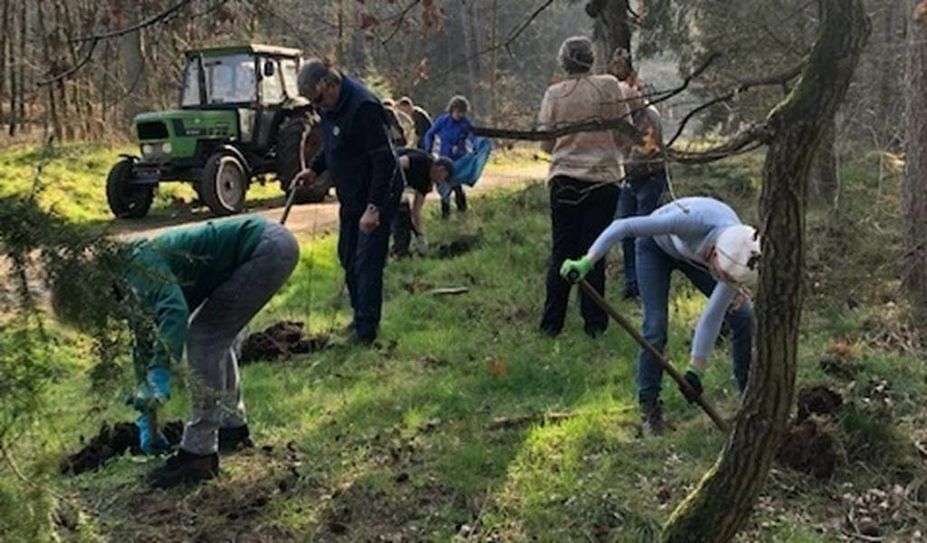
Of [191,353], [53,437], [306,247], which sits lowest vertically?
[306,247]

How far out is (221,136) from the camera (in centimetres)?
1380

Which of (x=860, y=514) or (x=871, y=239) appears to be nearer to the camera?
(x=860, y=514)

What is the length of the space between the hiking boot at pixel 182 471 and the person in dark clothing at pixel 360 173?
224 centimetres

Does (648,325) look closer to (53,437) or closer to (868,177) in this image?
(53,437)

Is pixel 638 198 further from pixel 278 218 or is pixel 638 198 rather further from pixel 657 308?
pixel 278 218

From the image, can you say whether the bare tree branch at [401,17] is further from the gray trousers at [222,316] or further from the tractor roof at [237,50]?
the tractor roof at [237,50]

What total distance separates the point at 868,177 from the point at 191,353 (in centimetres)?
1211

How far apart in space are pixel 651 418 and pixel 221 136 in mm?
10221

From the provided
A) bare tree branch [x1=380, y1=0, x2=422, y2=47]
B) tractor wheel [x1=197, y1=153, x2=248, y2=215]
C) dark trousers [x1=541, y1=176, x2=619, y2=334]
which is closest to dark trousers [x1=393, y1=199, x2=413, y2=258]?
dark trousers [x1=541, y1=176, x2=619, y2=334]

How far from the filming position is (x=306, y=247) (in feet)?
35.9

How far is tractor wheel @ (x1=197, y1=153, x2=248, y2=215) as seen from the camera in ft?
42.8

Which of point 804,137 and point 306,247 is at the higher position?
point 804,137

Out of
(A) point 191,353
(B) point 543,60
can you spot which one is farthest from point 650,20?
(B) point 543,60

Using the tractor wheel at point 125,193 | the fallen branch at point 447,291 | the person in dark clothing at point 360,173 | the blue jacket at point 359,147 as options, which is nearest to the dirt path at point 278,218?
the tractor wheel at point 125,193
